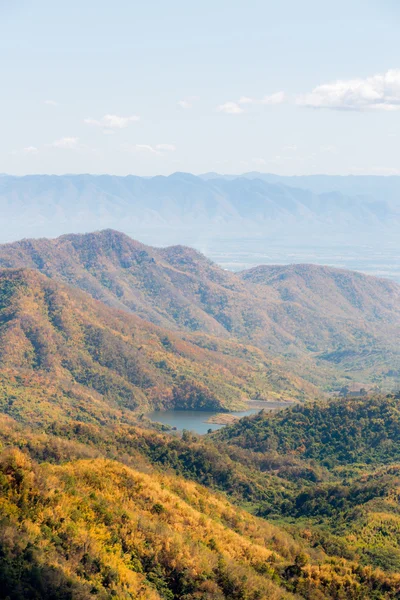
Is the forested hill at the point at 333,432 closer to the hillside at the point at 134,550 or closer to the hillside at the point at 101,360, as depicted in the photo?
the hillside at the point at 101,360

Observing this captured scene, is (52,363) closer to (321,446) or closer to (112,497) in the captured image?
(321,446)

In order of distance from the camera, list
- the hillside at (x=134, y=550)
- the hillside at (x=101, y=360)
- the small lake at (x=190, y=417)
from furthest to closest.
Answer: the hillside at (x=101, y=360), the small lake at (x=190, y=417), the hillside at (x=134, y=550)

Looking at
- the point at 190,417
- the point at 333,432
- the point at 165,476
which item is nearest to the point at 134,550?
the point at 165,476

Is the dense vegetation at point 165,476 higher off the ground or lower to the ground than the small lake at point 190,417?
higher

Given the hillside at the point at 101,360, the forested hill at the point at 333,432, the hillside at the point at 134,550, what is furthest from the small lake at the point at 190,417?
the hillside at the point at 134,550

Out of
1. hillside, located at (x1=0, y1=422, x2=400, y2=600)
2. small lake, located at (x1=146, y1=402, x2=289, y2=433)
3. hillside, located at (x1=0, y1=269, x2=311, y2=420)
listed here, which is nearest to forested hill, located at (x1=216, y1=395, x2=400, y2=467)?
small lake, located at (x1=146, y1=402, x2=289, y2=433)

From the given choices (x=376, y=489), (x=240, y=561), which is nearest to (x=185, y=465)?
(x=376, y=489)
